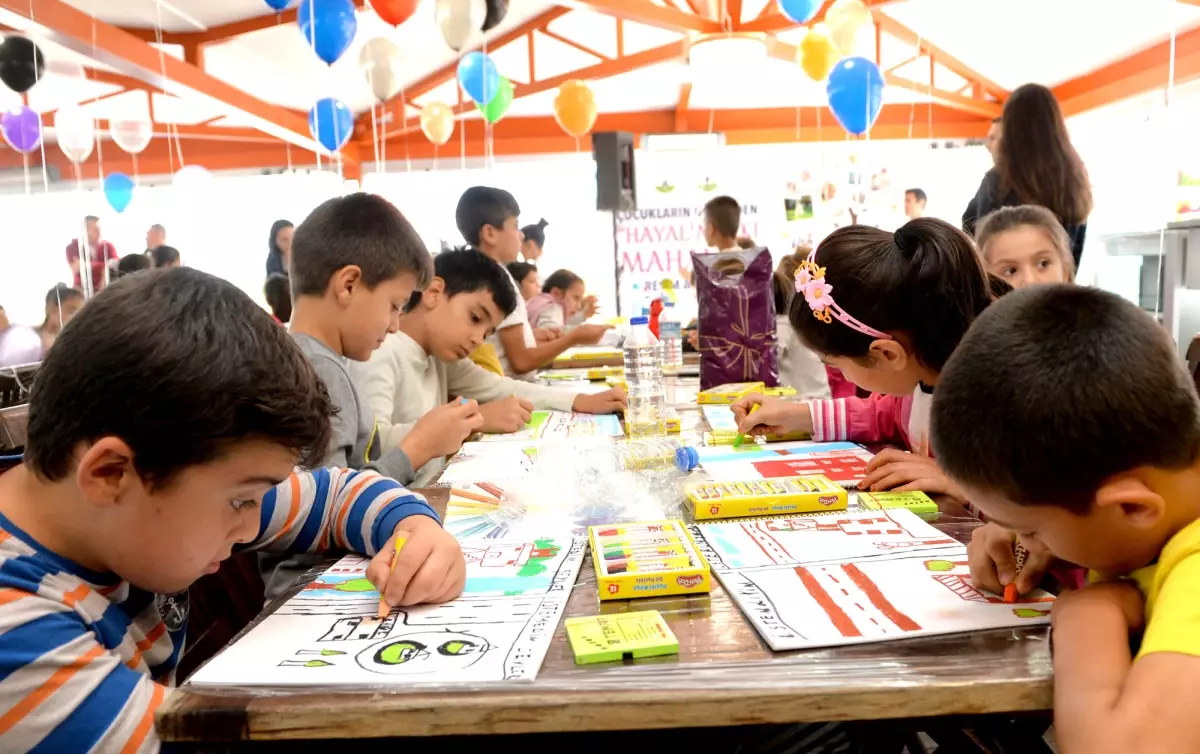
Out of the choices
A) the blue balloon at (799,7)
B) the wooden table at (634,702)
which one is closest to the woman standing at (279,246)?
the blue balloon at (799,7)

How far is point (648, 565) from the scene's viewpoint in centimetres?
90

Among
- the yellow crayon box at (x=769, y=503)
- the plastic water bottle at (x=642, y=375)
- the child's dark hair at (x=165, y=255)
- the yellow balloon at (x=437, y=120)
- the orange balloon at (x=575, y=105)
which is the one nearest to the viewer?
the yellow crayon box at (x=769, y=503)

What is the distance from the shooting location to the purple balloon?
496 centimetres

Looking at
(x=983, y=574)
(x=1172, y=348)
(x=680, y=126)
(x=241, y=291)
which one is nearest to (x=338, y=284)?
(x=241, y=291)

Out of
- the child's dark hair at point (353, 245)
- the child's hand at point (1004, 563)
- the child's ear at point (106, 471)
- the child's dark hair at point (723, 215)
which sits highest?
the child's dark hair at point (723, 215)

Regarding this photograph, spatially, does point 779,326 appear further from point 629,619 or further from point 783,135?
point 783,135

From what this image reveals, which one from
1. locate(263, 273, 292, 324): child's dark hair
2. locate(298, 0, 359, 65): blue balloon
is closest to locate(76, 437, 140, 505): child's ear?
locate(263, 273, 292, 324): child's dark hair

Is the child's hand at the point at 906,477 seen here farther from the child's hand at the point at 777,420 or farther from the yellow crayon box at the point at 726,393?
the yellow crayon box at the point at 726,393

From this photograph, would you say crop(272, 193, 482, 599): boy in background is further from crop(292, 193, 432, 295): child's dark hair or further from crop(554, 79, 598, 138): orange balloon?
crop(554, 79, 598, 138): orange balloon

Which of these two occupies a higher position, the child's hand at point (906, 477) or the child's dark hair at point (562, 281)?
the child's dark hair at point (562, 281)

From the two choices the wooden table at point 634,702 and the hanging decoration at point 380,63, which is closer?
the wooden table at point 634,702

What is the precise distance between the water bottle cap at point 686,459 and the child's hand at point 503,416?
24.8 inches

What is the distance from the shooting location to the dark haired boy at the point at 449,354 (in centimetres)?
205

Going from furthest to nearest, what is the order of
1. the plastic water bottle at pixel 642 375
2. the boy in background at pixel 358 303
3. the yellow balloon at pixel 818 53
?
the yellow balloon at pixel 818 53 → the plastic water bottle at pixel 642 375 → the boy in background at pixel 358 303
